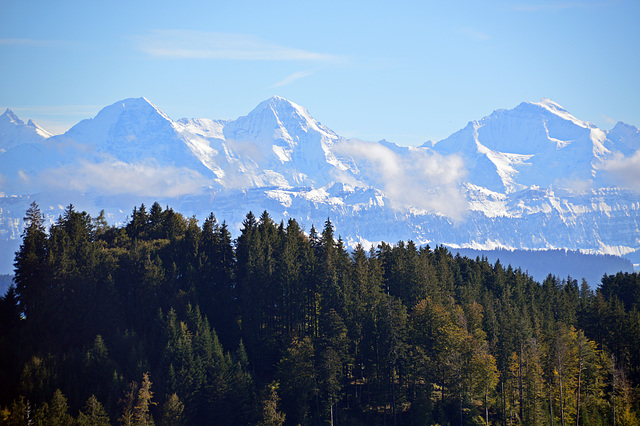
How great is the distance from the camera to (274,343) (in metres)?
Result: 97.9

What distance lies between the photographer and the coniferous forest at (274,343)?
281 feet

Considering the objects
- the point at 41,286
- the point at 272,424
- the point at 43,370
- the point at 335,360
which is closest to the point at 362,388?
the point at 335,360

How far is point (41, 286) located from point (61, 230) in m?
9.92

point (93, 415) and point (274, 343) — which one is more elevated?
point (274, 343)

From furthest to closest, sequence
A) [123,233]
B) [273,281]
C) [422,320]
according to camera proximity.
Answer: [123,233]
[273,281]
[422,320]

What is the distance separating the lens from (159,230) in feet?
383

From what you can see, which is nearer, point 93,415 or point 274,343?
point 93,415

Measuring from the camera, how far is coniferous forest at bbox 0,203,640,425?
8569 centimetres

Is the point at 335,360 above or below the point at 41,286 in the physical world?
below

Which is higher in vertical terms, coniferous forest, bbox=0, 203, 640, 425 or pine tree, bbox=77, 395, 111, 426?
coniferous forest, bbox=0, 203, 640, 425

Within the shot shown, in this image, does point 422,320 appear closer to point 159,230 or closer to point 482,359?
point 482,359

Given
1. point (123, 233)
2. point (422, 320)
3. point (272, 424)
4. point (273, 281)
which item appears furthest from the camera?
point (123, 233)

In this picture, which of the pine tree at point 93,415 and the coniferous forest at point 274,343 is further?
the coniferous forest at point 274,343

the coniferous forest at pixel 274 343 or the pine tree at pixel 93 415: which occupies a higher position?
the coniferous forest at pixel 274 343
